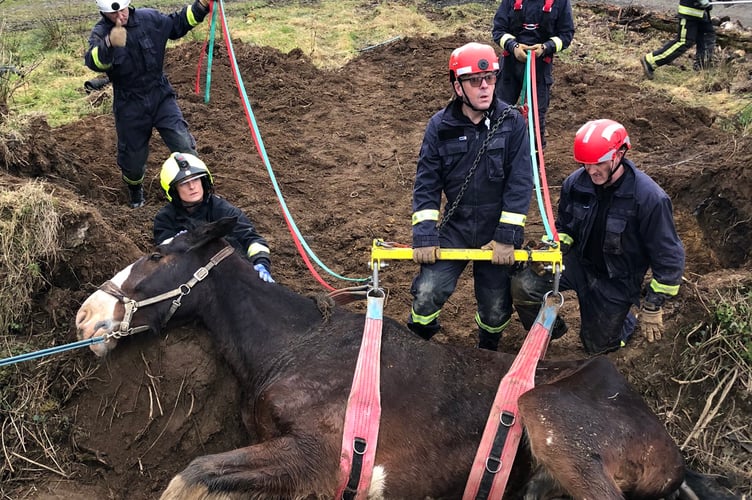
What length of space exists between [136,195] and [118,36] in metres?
1.73

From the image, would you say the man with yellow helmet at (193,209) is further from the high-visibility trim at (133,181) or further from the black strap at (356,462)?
the high-visibility trim at (133,181)

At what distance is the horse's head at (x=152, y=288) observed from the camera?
360cm

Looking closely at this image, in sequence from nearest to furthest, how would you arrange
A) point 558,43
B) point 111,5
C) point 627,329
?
point 627,329 → point 111,5 → point 558,43

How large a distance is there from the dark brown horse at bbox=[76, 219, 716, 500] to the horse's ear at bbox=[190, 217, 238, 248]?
1 centimetres

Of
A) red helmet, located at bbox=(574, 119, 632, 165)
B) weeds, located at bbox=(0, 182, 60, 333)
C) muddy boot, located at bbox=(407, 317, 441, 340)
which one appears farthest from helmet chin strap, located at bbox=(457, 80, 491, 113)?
weeds, located at bbox=(0, 182, 60, 333)

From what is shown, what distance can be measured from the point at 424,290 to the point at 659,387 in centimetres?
185

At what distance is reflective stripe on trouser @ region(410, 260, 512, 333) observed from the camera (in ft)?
14.6

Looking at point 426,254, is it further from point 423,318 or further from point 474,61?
point 474,61

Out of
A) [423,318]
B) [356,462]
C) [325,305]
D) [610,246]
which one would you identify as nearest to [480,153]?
[610,246]

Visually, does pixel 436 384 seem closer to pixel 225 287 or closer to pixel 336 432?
pixel 336 432

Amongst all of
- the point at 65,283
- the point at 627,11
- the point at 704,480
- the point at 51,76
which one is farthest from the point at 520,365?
the point at 627,11

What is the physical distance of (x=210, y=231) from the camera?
387 centimetres

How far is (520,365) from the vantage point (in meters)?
3.65

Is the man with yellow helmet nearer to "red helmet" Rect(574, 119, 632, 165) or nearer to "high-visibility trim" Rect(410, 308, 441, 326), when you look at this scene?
"high-visibility trim" Rect(410, 308, 441, 326)
